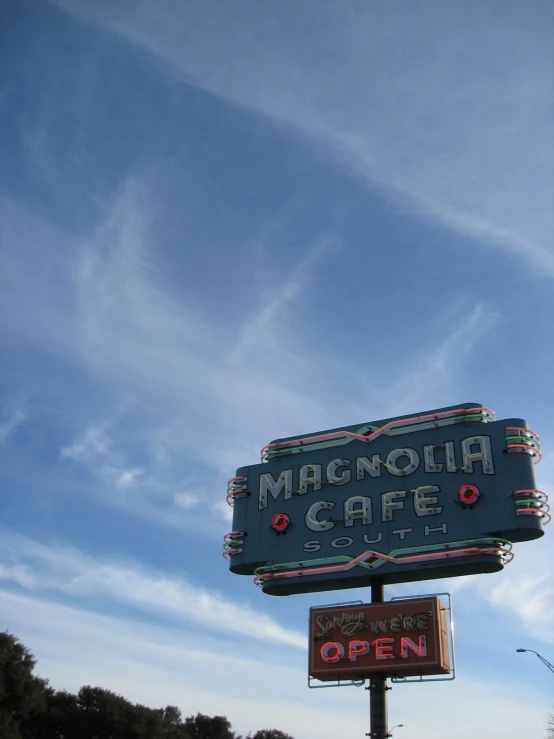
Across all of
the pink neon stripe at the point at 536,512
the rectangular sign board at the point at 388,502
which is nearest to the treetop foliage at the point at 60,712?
the rectangular sign board at the point at 388,502

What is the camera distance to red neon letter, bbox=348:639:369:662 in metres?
24.0

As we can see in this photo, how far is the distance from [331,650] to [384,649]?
1923 mm

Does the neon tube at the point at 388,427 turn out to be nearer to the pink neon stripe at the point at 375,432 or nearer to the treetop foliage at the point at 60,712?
the pink neon stripe at the point at 375,432

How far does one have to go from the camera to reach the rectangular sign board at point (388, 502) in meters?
24.6

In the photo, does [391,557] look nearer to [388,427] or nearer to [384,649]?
[384,649]

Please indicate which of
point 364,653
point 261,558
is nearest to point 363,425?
point 261,558

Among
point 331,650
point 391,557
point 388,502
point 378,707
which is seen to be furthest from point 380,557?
point 378,707

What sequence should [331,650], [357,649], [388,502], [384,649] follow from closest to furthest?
[384,649]
[357,649]
[331,650]
[388,502]

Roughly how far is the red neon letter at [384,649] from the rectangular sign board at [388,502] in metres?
2.43

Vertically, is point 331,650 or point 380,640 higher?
point 380,640

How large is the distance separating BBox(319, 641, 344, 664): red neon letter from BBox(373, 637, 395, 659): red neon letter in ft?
4.20

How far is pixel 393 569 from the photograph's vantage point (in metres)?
25.3

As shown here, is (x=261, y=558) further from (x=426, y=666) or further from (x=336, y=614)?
(x=426, y=666)

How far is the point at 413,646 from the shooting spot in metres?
23.3
